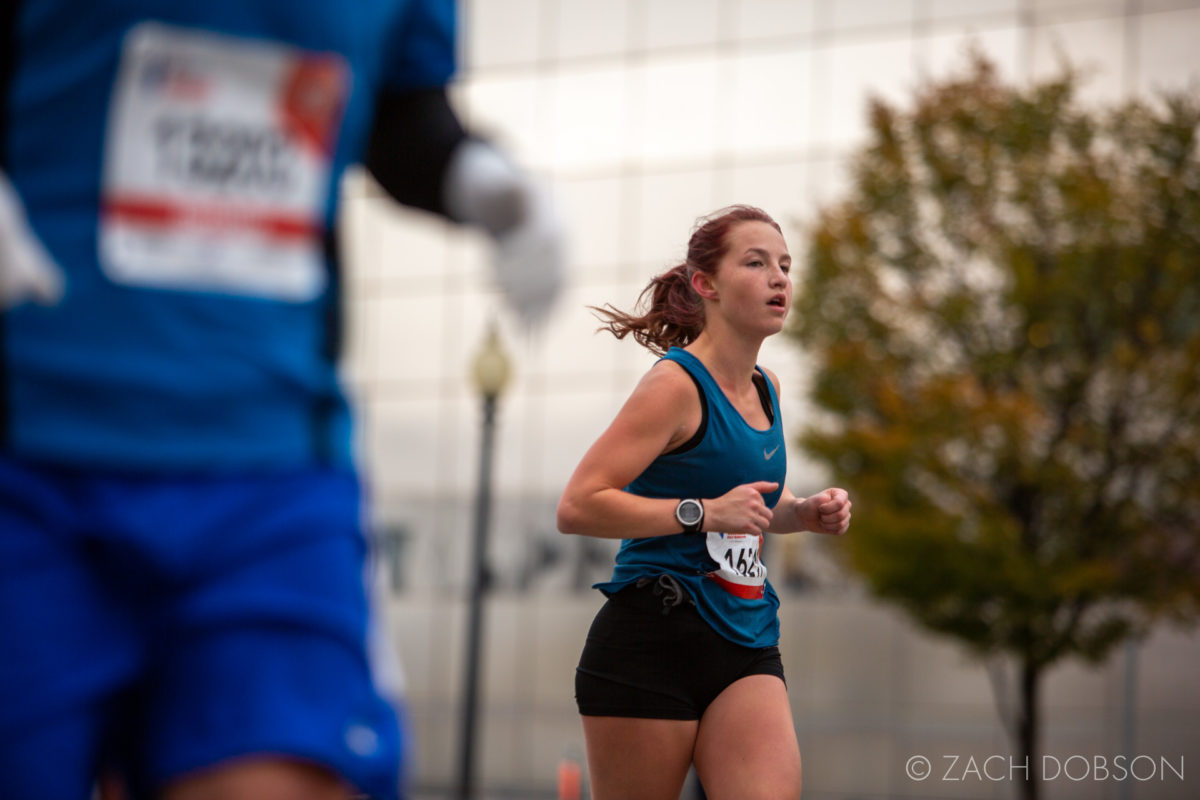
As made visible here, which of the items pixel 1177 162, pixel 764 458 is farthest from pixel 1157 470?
pixel 764 458

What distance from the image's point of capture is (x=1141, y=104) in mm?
13750

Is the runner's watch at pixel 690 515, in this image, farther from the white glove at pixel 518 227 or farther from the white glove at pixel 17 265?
the white glove at pixel 17 265

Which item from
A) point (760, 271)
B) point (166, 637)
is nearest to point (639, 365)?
point (760, 271)

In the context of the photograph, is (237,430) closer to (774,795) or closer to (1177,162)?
(774,795)

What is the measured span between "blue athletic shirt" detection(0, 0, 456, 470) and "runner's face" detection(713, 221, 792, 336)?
4.57 feet

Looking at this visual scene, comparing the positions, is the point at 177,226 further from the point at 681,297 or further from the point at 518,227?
the point at 681,297

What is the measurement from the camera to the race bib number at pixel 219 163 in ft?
6.73

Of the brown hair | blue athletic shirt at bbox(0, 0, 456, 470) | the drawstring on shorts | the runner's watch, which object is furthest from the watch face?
blue athletic shirt at bbox(0, 0, 456, 470)

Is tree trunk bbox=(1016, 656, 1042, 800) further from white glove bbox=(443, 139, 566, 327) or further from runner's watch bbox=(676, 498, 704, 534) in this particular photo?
white glove bbox=(443, 139, 566, 327)

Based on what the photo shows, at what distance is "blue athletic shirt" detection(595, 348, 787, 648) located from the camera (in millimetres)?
3506

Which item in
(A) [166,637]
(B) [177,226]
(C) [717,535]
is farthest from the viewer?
(C) [717,535]

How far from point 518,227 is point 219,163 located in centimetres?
45

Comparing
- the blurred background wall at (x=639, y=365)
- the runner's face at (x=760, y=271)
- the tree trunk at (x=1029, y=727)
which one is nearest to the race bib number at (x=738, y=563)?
the runner's face at (x=760, y=271)

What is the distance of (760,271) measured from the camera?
11.1 ft
